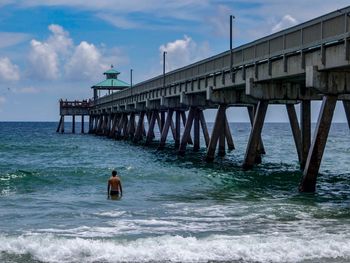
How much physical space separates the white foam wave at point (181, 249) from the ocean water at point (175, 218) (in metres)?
0.02

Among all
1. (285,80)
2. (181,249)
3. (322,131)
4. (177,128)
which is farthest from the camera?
(177,128)

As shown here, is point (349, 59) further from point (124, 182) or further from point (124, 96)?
point (124, 96)

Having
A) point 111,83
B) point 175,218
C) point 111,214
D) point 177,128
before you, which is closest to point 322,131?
point 175,218

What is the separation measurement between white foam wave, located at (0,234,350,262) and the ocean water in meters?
0.02

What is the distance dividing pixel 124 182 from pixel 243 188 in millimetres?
5937

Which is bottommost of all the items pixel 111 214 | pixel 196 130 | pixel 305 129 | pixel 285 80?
pixel 111 214

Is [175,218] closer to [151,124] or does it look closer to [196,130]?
[196,130]

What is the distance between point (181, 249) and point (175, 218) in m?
4.24

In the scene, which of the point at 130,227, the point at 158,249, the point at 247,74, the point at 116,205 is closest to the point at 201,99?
the point at 247,74

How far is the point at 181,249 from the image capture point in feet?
42.5

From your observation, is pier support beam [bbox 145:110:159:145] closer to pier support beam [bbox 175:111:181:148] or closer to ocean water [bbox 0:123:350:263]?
pier support beam [bbox 175:111:181:148]

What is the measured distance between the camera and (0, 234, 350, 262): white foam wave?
490 inches

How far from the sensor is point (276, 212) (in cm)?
1802

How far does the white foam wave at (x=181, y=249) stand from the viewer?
12445mm
